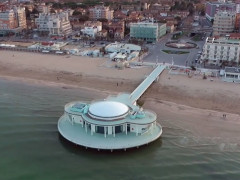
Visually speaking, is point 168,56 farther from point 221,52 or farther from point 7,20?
point 7,20

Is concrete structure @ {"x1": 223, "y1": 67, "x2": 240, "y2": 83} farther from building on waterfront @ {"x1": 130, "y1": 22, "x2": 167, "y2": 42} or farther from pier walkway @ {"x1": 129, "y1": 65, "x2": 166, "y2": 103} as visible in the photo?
building on waterfront @ {"x1": 130, "y1": 22, "x2": 167, "y2": 42}

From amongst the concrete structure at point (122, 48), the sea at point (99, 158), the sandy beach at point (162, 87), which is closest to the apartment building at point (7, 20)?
the sandy beach at point (162, 87)

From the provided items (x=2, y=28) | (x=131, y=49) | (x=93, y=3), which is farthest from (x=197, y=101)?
(x=93, y=3)

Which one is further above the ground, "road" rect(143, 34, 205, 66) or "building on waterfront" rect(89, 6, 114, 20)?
"building on waterfront" rect(89, 6, 114, 20)

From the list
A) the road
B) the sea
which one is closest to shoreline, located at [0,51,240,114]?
the road

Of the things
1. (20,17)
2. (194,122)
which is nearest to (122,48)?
(194,122)

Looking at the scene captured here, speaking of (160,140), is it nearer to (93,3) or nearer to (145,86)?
(145,86)
